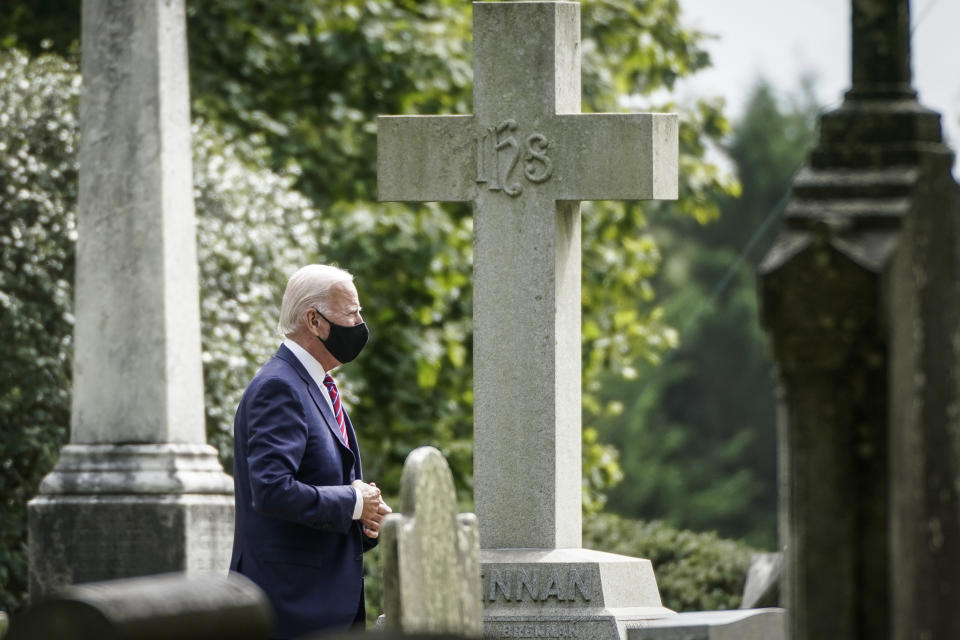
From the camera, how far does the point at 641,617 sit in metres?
7.53

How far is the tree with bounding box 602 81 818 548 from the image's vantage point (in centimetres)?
4719

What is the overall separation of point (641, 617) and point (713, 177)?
10424 millimetres

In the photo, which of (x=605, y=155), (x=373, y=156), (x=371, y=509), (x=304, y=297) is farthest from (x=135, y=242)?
(x=373, y=156)

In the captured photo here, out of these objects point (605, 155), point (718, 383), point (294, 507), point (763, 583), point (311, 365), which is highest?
point (605, 155)

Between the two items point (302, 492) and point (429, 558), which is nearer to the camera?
point (429, 558)

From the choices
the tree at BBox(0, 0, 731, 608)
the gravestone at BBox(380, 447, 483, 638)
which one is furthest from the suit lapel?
the tree at BBox(0, 0, 731, 608)

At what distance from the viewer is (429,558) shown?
5648mm

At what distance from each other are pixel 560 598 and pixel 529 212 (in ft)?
5.25

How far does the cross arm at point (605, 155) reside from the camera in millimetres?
8039

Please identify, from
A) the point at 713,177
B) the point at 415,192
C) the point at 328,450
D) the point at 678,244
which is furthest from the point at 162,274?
the point at 678,244

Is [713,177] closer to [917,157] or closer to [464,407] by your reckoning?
[464,407]

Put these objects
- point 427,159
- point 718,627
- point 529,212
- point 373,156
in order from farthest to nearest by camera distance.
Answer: point 373,156 < point 427,159 < point 529,212 < point 718,627

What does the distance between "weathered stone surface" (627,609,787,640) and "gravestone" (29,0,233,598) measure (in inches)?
141

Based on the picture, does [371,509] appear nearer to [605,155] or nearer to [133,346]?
[605,155]
